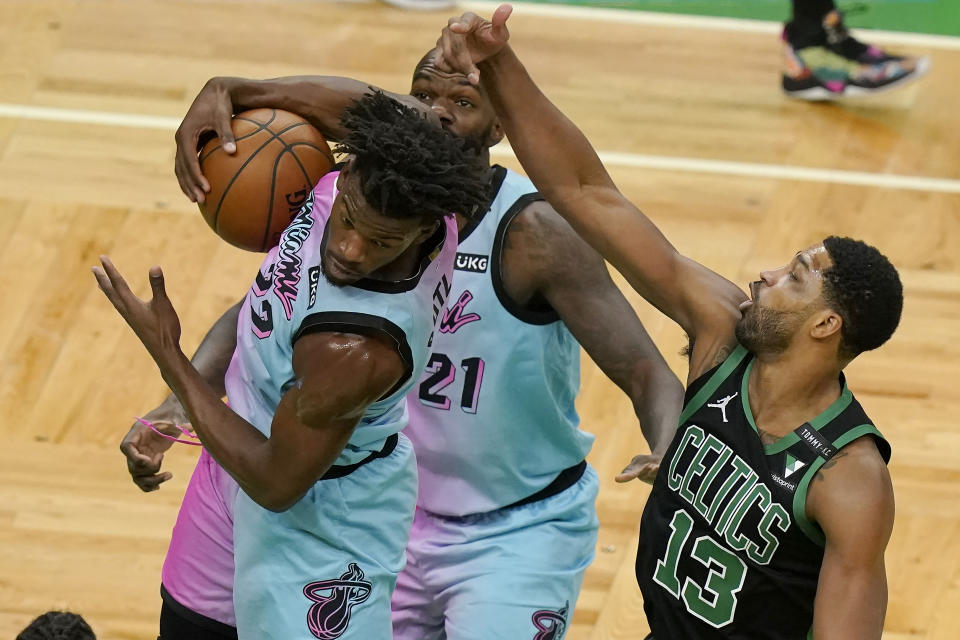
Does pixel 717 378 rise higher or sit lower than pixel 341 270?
lower

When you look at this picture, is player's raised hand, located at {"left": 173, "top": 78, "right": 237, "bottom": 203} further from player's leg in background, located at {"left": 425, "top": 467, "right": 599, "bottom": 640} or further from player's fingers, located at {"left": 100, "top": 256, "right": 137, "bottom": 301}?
player's leg in background, located at {"left": 425, "top": 467, "right": 599, "bottom": 640}

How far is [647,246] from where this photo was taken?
129 inches

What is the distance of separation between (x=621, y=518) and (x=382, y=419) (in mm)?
2119

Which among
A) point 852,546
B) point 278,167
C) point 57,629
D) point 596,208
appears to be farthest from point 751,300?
point 57,629

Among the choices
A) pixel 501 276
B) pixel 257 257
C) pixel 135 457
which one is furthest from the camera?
pixel 257 257

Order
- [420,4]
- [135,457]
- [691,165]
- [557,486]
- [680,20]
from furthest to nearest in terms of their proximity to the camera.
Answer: [680,20], [420,4], [691,165], [557,486], [135,457]

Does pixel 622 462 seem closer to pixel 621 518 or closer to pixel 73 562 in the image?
pixel 621 518

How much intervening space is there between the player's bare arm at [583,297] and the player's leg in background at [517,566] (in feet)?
1.45

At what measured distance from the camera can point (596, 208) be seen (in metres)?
3.31

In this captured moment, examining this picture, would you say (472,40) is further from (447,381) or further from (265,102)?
(447,381)

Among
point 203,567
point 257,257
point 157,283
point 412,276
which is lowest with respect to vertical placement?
point 257,257

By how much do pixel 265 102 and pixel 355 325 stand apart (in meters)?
0.87

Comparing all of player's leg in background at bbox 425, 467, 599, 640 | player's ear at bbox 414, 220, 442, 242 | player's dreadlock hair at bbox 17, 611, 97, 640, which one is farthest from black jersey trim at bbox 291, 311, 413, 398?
player's dreadlock hair at bbox 17, 611, 97, 640

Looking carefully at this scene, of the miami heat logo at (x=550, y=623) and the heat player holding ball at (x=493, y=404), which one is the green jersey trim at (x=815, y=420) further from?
the miami heat logo at (x=550, y=623)
